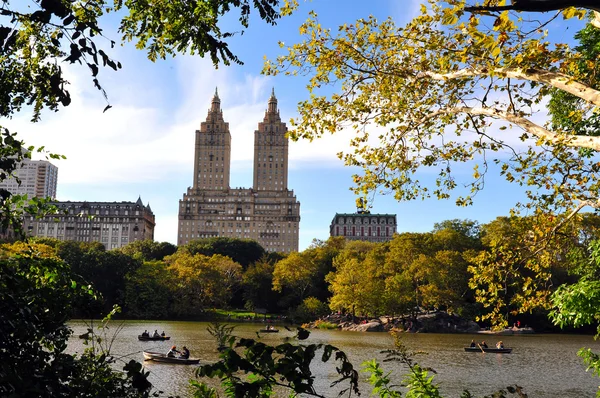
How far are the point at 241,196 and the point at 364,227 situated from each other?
38.5 meters

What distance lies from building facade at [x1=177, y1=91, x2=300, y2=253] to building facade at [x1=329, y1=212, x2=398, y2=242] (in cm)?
1427

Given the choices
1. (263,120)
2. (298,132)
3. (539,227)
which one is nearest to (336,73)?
(298,132)

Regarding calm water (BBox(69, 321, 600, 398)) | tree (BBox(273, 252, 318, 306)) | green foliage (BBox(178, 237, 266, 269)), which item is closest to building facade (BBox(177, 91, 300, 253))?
green foliage (BBox(178, 237, 266, 269))

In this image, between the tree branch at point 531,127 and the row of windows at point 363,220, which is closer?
the tree branch at point 531,127

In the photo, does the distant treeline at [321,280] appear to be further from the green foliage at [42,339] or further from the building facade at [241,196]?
the building facade at [241,196]

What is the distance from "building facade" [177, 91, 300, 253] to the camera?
5960 inches

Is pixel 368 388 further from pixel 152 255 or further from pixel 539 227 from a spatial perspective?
pixel 152 255

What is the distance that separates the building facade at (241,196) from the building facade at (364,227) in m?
14.3

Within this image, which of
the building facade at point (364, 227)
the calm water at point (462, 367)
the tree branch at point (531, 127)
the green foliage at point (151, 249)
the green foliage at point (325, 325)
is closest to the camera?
the tree branch at point (531, 127)

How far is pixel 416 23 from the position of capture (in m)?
8.38

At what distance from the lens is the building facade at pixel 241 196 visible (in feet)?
497

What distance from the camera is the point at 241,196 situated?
15425 centimetres

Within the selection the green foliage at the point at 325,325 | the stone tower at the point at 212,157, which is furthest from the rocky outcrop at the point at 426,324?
the stone tower at the point at 212,157

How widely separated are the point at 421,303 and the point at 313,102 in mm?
47331
